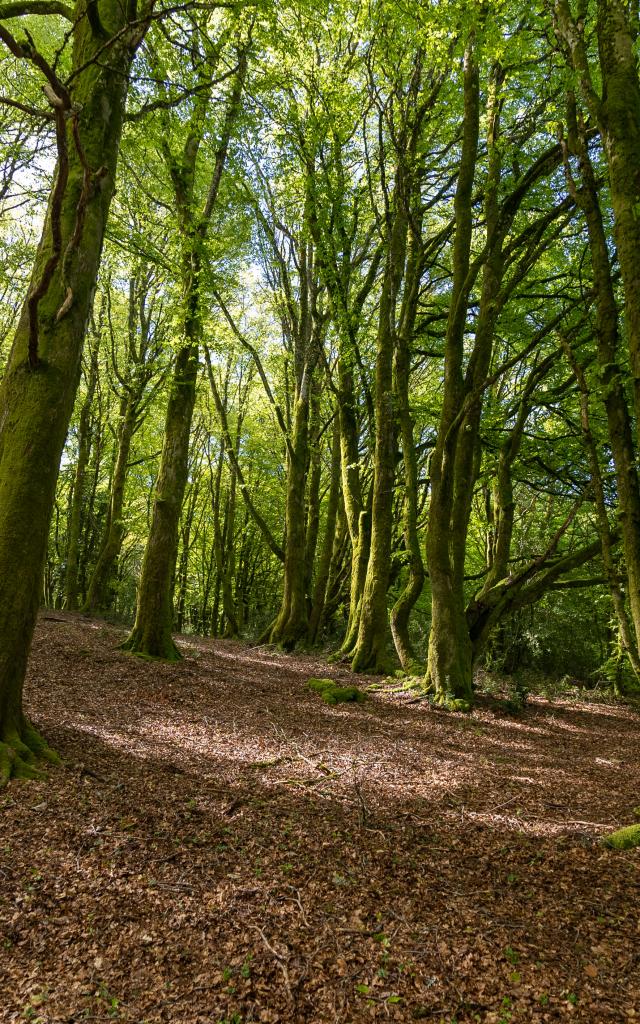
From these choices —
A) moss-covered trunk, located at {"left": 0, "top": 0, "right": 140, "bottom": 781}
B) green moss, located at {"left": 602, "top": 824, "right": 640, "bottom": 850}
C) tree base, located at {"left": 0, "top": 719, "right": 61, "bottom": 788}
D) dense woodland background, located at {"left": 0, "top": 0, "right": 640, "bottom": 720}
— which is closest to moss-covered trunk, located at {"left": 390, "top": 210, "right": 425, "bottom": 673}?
dense woodland background, located at {"left": 0, "top": 0, "right": 640, "bottom": 720}

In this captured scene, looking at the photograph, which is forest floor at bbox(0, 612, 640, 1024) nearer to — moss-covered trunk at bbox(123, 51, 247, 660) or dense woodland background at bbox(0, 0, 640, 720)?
dense woodland background at bbox(0, 0, 640, 720)

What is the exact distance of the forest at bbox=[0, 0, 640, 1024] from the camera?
8.98ft

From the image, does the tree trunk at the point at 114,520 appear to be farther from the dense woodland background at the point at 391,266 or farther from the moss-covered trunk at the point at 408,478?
the moss-covered trunk at the point at 408,478

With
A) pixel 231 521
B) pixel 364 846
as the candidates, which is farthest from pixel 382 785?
pixel 231 521

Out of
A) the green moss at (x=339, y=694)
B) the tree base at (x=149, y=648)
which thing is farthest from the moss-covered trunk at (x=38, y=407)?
the tree base at (x=149, y=648)

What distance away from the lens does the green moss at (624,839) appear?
416 cm

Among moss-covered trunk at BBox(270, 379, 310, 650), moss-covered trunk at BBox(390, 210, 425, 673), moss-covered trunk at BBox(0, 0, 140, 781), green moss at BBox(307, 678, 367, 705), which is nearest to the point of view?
moss-covered trunk at BBox(0, 0, 140, 781)

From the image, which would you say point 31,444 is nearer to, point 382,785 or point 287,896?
point 287,896

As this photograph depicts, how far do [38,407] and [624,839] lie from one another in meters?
5.52

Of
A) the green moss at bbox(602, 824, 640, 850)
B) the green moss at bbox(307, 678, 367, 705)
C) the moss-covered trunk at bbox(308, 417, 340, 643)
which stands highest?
the moss-covered trunk at bbox(308, 417, 340, 643)

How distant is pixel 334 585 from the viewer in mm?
18875

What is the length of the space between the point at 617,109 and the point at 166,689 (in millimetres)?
8172

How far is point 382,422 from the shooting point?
12.3m

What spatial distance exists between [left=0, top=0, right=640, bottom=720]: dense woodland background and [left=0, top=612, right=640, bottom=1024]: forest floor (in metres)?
2.08
